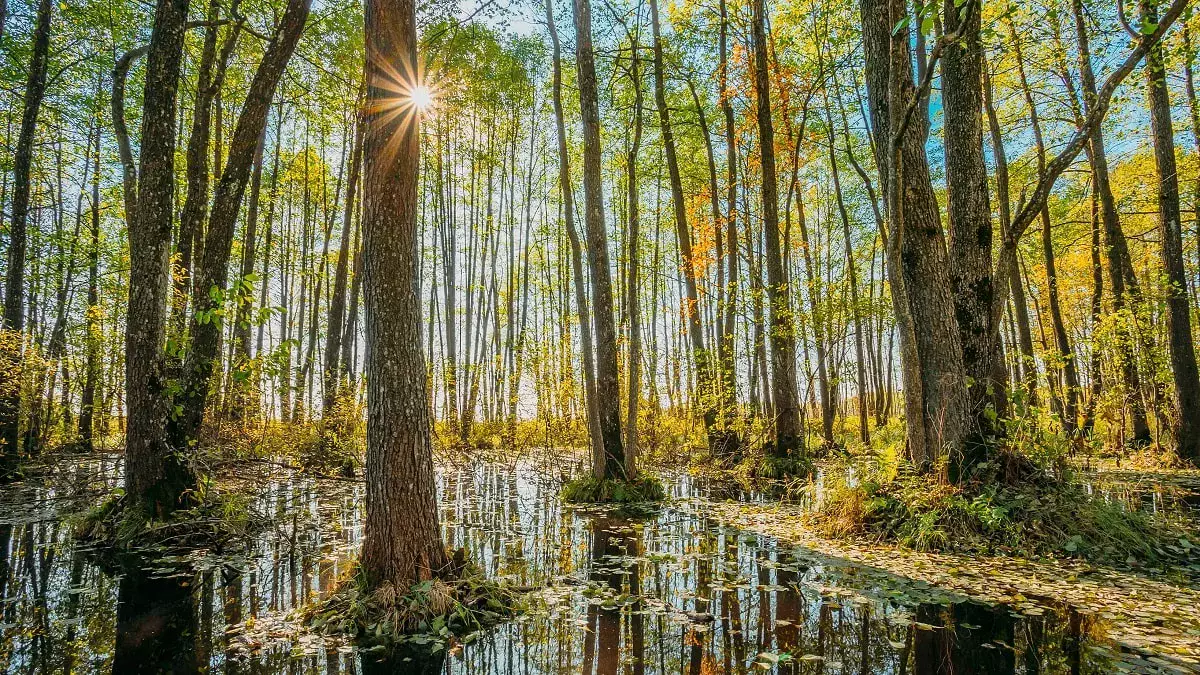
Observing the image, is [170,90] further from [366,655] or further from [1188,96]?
[1188,96]

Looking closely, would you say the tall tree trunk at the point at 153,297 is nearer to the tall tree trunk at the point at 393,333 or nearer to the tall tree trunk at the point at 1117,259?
the tall tree trunk at the point at 393,333

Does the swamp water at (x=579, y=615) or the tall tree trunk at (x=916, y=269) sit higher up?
the tall tree trunk at (x=916, y=269)

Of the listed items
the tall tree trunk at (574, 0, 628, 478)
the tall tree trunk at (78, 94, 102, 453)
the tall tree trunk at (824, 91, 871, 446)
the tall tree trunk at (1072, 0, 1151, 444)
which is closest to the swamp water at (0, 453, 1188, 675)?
the tall tree trunk at (574, 0, 628, 478)

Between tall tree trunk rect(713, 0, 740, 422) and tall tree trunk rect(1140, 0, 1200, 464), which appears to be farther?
tall tree trunk rect(713, 0, 740, 422)

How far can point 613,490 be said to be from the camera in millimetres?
8289

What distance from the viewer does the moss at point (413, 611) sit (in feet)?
11.2

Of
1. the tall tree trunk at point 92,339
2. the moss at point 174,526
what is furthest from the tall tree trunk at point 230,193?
the tall tree trunk at point 92,339

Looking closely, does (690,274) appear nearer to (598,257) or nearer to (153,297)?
(598,257)

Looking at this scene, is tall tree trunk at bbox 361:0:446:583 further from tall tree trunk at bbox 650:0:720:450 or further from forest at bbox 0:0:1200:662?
tall tree trunk at bbox 650:0:720:450

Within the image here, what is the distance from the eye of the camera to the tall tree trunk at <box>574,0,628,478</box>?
26.8 feet

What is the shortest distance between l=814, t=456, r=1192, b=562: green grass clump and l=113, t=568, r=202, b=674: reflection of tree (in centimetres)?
577

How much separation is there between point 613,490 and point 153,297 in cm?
611

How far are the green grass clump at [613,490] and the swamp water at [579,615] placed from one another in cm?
187

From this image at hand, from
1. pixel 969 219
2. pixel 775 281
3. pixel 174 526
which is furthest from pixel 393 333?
pixel 775 281
